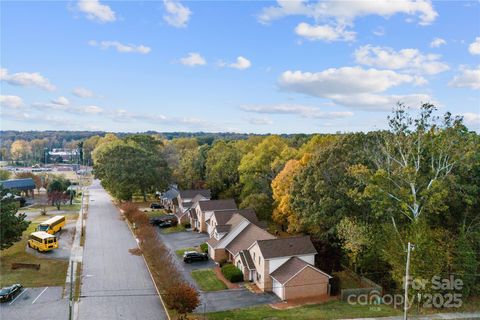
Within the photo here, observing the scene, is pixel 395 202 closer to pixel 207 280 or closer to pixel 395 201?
pixel 395 201

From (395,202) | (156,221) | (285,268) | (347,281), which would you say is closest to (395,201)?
(395,202)

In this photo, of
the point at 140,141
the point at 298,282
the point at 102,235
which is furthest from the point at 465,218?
the point at 140,141

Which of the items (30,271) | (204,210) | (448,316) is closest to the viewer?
(448,316)

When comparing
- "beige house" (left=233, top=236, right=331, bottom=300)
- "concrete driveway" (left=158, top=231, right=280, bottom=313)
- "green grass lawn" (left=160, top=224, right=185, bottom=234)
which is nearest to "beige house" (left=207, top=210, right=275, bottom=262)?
"concrete driveway" (left=158, top=231, right=280, bottom=313)

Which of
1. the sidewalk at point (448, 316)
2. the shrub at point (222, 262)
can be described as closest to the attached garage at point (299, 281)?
the sidewalk at point (448, 316)

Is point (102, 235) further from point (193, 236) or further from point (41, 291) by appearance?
point (41, 291)
